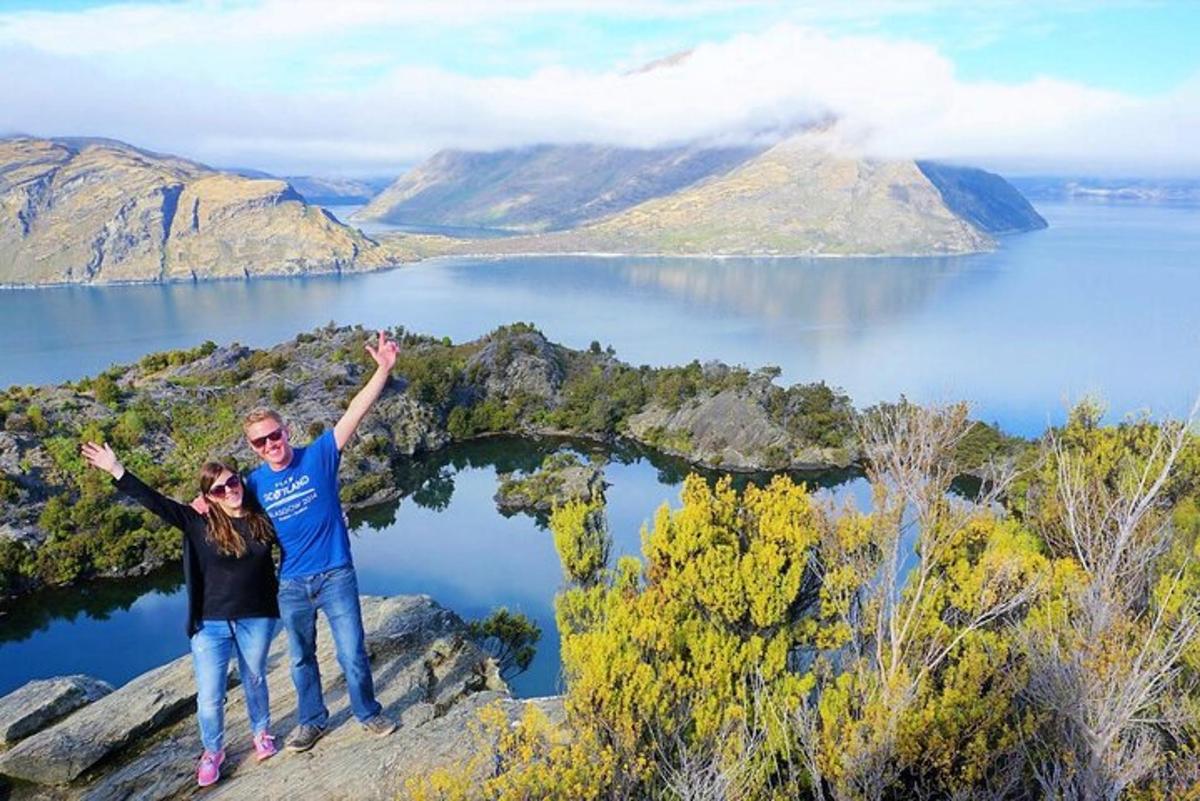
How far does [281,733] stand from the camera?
26.3ft

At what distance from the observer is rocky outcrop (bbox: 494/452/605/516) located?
1603 inches

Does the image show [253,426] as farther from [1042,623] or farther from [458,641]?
[1042,623]

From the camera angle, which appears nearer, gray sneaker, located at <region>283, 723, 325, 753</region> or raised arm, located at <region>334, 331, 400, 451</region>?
raised arm, located at <region>334, 331, 400, 451</region>

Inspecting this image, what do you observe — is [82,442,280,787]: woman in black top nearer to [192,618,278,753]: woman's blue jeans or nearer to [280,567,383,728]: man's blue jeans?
[192,618,278,753]: woman's blue jeans

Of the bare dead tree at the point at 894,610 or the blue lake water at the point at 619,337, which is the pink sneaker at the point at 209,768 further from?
the blue lake water at the point at 619,337

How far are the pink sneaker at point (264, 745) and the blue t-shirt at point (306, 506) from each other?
1724 millimetres

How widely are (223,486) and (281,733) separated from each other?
3450mm

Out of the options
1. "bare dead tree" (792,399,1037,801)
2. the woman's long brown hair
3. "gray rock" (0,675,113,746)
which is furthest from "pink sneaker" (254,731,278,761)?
"bare dead tree" (792,399,1037,801)

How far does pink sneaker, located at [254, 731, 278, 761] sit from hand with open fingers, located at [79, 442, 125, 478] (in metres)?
2.91

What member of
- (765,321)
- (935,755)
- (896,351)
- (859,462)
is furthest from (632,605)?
(765,321)

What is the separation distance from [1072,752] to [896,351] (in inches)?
3357

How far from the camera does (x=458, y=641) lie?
36.0ft

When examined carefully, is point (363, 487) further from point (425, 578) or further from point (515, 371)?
point (515, 371)

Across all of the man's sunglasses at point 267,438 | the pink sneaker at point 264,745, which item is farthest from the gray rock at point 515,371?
the man's sunglasses at point 267,438
